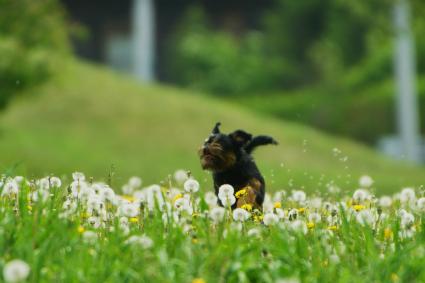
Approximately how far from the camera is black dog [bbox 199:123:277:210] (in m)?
5.61

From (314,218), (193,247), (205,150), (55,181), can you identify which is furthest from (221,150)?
(193,247)

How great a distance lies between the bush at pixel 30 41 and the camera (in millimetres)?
15062

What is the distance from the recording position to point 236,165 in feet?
19.1

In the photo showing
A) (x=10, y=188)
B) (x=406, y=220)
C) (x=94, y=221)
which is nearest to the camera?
(x=406, y=220)

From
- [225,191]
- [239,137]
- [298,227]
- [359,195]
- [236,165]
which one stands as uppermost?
[239,137]

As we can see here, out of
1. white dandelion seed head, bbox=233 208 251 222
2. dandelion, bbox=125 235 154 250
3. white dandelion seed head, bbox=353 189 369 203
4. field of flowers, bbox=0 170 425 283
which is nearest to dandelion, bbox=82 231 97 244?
field of flowers, bbox=0 170 425 283

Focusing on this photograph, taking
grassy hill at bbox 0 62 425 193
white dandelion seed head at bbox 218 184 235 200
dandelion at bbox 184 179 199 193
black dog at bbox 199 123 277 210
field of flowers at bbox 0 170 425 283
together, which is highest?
grassy hill at bbox 0 62 425 193

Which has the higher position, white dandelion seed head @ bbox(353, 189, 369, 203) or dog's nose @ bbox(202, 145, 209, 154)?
dog's nose @ bbox(202, 145, 209, 154)

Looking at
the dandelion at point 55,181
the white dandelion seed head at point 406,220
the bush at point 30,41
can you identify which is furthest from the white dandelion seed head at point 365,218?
the bush at point 30,41

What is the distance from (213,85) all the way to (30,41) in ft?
60.5

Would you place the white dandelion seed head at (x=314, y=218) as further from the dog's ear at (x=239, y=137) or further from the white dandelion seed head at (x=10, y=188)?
the white dandelion seed head at (x=10, y=188)

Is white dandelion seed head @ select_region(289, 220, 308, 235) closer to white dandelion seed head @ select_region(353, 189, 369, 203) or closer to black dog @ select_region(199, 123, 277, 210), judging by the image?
black dog @ select_region(199, 123, 277, 210)

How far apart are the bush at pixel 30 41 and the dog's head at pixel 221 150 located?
382 inches

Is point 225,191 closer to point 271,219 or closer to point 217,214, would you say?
point 271,219
